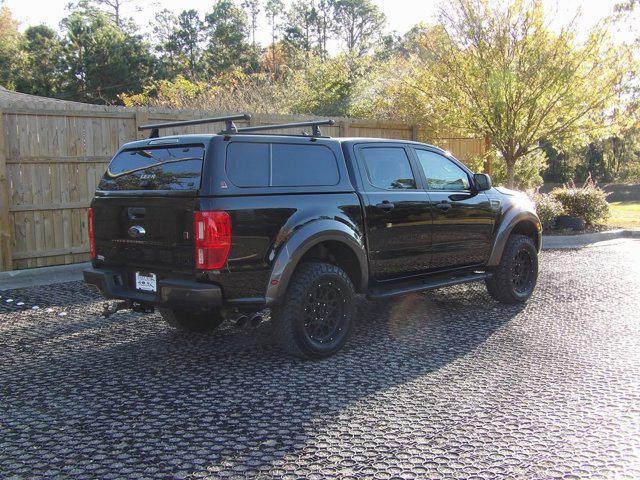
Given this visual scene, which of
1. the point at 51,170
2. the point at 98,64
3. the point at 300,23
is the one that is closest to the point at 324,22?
the point at 300,23

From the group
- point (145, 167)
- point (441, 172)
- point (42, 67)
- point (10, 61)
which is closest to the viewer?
point (145, 167)

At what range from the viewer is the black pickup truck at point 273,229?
4.60m

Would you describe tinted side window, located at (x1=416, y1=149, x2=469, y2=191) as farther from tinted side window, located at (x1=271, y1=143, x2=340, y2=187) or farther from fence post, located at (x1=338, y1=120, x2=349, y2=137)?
fence post, located at (x1=338, y1=120, x2=349, y2=137)

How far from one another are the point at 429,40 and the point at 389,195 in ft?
29.9

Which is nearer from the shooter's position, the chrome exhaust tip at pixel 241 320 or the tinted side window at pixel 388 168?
the chrome exhaust tip at pixel 241 320

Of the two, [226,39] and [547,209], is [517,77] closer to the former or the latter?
[547,209]

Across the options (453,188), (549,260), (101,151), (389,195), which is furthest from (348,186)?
(549,260)

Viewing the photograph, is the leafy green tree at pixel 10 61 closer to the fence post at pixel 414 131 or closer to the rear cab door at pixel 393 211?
the fence post at pixel 414 131

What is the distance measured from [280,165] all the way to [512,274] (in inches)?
136

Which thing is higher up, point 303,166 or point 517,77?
point 517,77

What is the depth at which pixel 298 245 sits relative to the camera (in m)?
4.89

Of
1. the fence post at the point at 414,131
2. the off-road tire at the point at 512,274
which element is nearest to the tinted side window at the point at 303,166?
the off-road tire at the point at 512,274

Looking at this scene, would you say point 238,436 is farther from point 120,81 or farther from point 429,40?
point 120,81

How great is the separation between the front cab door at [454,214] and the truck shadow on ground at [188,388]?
0.68m
